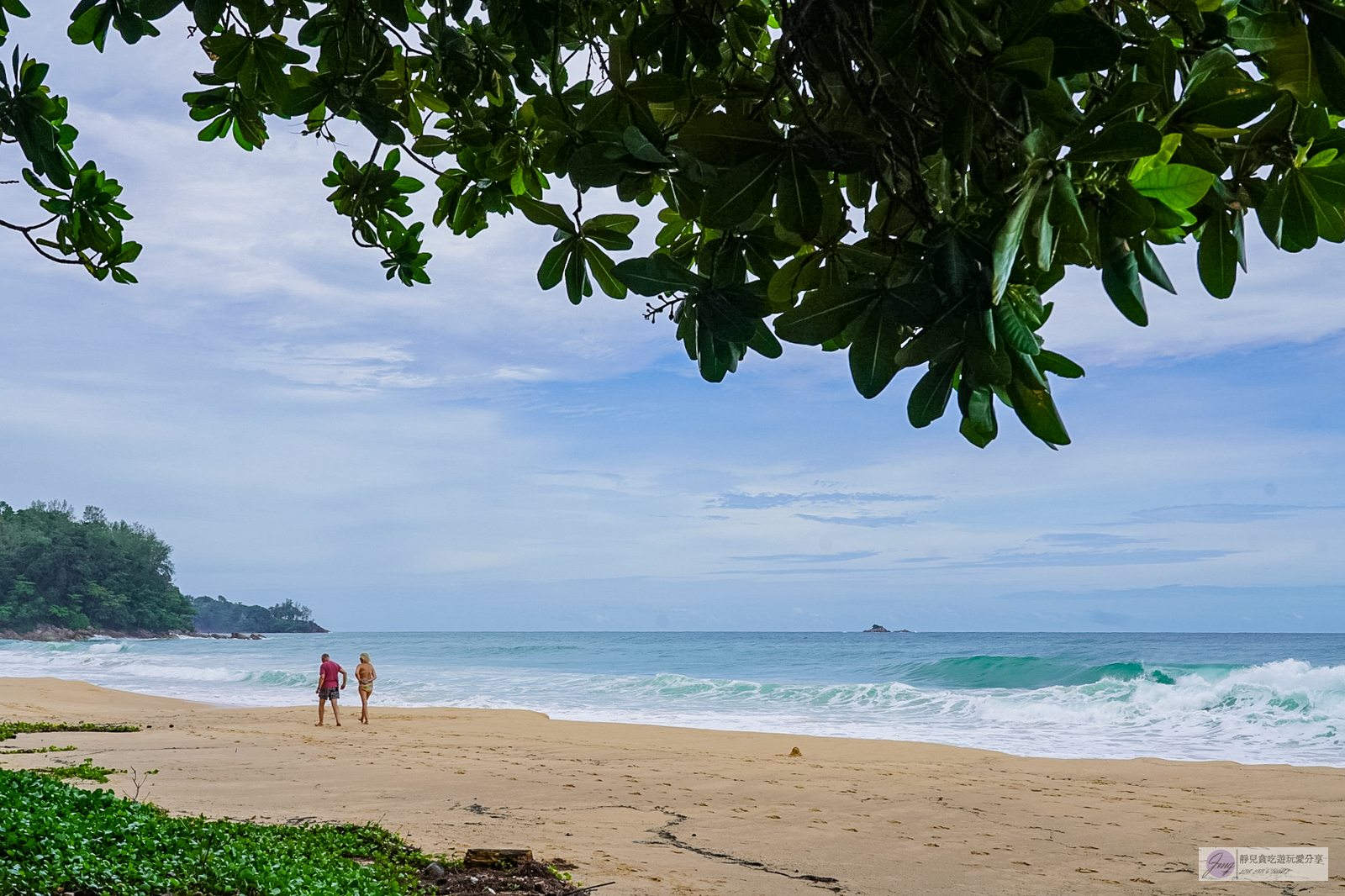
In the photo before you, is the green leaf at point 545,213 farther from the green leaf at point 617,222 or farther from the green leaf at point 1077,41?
the green leaf at point 1077,41

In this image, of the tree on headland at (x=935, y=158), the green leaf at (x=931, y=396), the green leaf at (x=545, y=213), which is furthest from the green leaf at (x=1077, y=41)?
the green leaf at (x=545, y=213)

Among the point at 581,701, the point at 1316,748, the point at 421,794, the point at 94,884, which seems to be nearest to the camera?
the point at 94,884

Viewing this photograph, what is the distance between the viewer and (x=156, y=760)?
7.73 metres

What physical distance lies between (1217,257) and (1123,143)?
13.5 inches

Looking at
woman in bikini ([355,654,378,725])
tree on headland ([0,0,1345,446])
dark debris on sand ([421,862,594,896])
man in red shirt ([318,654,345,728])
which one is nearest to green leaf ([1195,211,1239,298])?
tree on headland ([0,0,1345,446])

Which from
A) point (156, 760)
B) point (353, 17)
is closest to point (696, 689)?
point (156, 760)

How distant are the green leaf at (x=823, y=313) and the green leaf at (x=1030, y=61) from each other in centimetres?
29

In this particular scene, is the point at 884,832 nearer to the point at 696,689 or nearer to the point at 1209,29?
the point at 1209,29

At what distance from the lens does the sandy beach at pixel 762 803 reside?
458 centimetres

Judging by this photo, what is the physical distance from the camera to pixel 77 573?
58094mm

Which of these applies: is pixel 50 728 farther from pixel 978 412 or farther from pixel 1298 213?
pixel 1298 213

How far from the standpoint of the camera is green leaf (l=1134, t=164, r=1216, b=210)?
2.89ft

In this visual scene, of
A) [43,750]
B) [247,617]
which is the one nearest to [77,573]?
[247,617]

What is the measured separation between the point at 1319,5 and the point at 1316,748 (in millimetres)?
12163
